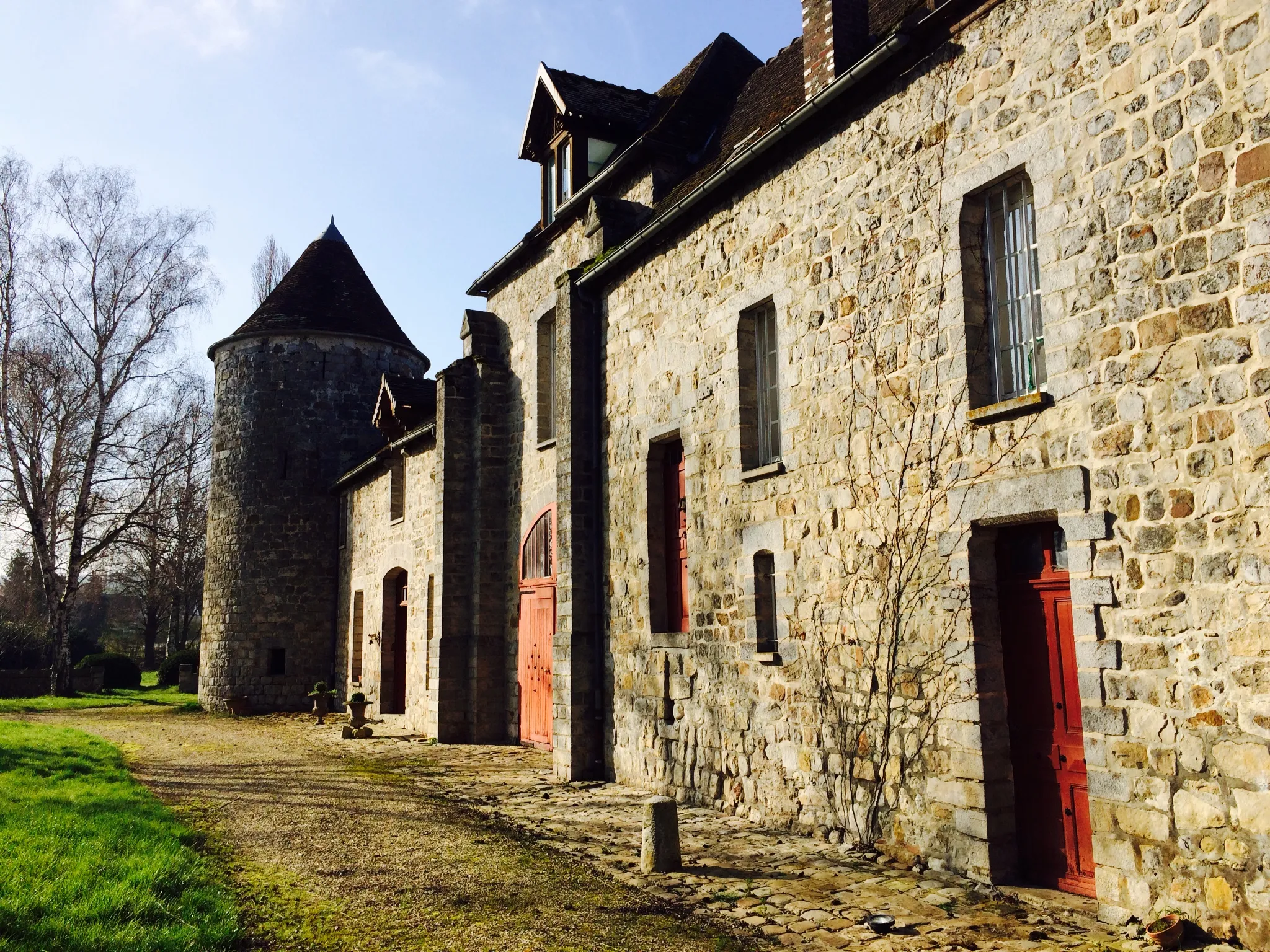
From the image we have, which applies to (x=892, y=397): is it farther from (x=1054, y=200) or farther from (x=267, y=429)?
(x=267, y=429)

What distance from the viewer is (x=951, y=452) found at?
20.9 feet

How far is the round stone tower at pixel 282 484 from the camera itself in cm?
2197

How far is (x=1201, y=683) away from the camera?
476 cm

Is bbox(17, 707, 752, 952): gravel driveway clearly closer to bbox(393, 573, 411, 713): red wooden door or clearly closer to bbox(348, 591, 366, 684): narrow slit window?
bbox(393, 573, 411, 713): red wooden door

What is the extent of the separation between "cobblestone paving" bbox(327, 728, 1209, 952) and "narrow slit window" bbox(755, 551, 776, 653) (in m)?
1.51

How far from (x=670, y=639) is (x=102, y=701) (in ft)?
62.2

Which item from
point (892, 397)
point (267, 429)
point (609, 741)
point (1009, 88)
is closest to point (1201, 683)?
point (892, 397)

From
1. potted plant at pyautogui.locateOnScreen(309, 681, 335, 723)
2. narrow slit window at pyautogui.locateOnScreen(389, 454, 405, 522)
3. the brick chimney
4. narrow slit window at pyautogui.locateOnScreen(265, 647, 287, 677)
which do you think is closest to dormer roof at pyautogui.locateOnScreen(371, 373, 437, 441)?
narrow slit window at pyautogui.locateOnScreen(389, 454, 405, 522)

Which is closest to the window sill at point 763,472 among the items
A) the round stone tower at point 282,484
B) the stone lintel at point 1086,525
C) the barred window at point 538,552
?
the stone lintel at point 1086,525

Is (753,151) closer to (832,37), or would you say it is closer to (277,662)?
(832,37)

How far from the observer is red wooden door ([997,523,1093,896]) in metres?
5.75

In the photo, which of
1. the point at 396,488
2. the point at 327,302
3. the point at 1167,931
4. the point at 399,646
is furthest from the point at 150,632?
the point at 1167,931

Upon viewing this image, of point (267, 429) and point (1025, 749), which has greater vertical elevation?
point (267, 429)

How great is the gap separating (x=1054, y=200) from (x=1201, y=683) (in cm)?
279
